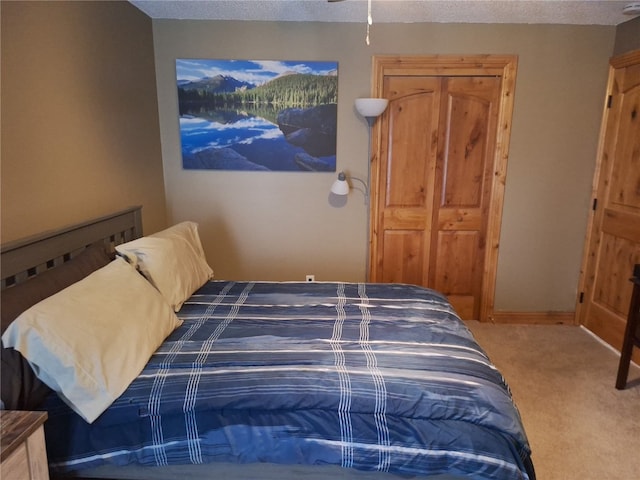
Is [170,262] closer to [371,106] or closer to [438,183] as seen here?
[371,106]

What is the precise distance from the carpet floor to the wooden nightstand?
203 centimetres

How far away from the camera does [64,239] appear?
6.22 feet

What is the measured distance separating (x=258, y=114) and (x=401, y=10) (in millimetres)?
1278

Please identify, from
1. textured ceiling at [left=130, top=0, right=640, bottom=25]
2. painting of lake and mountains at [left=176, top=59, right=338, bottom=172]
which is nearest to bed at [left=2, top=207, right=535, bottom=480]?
painting of lake and mountains at [left=176, top=59, right=338, bottom=172]

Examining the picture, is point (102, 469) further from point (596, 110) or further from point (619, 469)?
point (596, 110)

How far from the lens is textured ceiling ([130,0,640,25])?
8.79 feet

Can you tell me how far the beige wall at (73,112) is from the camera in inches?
69.4

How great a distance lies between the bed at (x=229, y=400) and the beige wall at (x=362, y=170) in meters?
1.73

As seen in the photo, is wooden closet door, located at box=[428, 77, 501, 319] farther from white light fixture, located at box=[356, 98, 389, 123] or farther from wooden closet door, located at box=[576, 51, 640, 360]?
wooden closet door, located at box=[576, 51, 640, 360]

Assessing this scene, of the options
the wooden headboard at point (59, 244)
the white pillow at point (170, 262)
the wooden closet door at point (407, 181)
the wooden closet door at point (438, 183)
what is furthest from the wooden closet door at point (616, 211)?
the wooden headboard at point (59, 244)

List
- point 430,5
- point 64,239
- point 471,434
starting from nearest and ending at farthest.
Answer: point 471,434 < point 64,239 < point 430,5

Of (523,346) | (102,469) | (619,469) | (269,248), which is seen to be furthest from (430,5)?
(102,469)

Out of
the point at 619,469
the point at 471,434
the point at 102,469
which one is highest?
the point at 471,434

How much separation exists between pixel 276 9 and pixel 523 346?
308 centimetres
